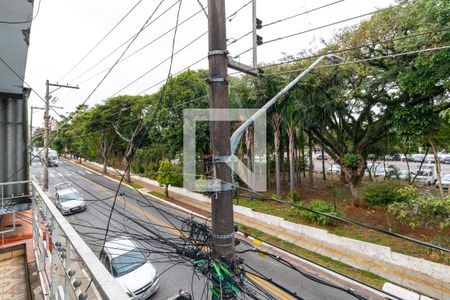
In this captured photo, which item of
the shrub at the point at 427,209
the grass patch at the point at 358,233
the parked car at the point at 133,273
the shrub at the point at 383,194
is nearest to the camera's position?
the parked car at the point at 133,273

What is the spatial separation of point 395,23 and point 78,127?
26994 millimetres

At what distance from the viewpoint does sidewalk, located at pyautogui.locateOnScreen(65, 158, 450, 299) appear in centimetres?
653

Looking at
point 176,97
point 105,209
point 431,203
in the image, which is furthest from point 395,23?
point 105,209

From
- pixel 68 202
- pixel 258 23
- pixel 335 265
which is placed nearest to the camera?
pixel 258 23

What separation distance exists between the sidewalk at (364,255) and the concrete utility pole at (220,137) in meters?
6.82

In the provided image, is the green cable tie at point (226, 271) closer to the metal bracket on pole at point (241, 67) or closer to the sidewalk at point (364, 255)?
the metal bracket on pole at point (241, 67)

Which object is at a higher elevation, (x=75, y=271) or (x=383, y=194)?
(x=75, y=271)

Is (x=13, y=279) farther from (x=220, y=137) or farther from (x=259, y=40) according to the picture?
(x=259, y=40)

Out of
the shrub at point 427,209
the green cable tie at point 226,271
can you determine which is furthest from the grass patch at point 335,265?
the green cable tie at point 226,271

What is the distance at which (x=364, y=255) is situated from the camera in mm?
7969

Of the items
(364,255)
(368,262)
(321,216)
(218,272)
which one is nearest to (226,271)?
(218,272)

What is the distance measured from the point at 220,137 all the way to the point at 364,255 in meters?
8.07

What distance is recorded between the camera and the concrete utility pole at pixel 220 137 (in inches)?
106

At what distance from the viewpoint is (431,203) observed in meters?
6.55
